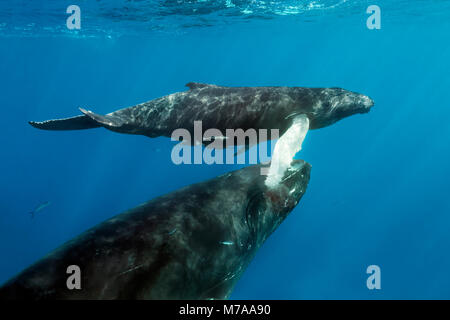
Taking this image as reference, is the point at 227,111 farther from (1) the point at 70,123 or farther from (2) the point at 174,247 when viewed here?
(2) the point at 174,247

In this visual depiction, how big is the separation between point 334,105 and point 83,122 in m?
8.76

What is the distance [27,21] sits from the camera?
34.5 metres

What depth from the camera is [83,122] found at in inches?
397

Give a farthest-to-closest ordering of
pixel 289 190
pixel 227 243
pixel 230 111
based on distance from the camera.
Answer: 1. pixel 230 111
2. pixel 289 190
3. pixel 227 243

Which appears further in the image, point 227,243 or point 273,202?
point 273,202

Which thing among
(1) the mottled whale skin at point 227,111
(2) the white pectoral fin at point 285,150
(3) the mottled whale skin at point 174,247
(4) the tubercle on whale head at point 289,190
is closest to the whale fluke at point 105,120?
(1) the mottled whale skin at point 227,111

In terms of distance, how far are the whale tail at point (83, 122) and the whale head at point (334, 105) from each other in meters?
6.73

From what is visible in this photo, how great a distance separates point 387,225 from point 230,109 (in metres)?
46.7

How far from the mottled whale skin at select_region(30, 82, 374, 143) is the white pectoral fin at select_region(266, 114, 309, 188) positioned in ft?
2.88

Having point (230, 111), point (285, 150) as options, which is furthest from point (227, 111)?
point (285, 150)

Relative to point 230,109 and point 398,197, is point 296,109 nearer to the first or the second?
point 230,109

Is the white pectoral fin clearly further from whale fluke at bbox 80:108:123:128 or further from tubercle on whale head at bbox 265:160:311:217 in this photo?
whale fluke at bbox 80:108:123:128

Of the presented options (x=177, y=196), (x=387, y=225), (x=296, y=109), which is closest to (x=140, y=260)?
(x=177, y=196)

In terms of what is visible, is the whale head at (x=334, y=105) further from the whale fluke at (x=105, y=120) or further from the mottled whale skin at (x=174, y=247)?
the whale fluke at (x=105, y=120)
